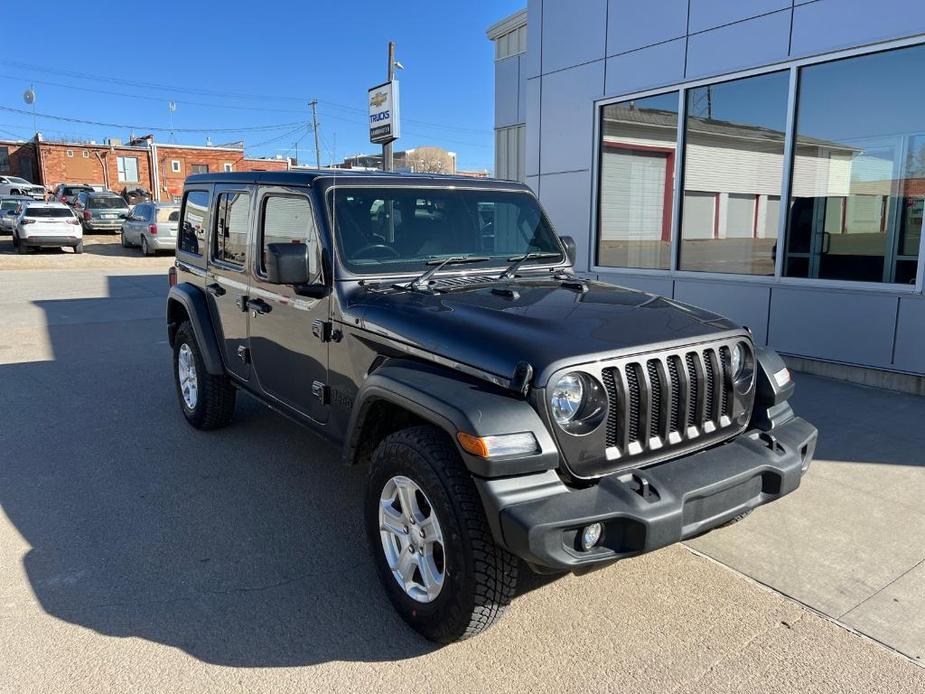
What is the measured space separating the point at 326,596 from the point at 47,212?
23.0m

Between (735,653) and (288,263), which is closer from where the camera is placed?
(735,653)

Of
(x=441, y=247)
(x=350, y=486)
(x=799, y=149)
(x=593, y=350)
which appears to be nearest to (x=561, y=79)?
(x=799, y=149)

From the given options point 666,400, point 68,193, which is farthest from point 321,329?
point 68,193

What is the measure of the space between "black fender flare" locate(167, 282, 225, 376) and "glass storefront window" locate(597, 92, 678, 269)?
227 inches

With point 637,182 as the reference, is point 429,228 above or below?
below

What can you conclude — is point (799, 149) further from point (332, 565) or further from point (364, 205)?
point (332, 565)

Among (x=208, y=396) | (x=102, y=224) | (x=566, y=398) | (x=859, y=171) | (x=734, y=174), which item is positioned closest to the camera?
(x=566, y=398)

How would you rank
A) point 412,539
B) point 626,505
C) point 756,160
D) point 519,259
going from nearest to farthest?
point 626,505 → point 412,539 → point 519,259 → point 756,160

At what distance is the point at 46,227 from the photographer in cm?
2158

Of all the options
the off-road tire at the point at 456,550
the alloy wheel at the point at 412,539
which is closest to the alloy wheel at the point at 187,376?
the alloy wheel at the point at 412,539

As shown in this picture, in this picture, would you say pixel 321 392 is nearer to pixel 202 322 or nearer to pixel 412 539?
pixel 412 539

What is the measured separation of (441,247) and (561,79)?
256 inches

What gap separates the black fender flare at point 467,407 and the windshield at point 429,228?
0.92 meters

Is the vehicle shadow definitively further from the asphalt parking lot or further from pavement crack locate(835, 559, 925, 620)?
pavement crack locate(835, 559, 925, 620)
